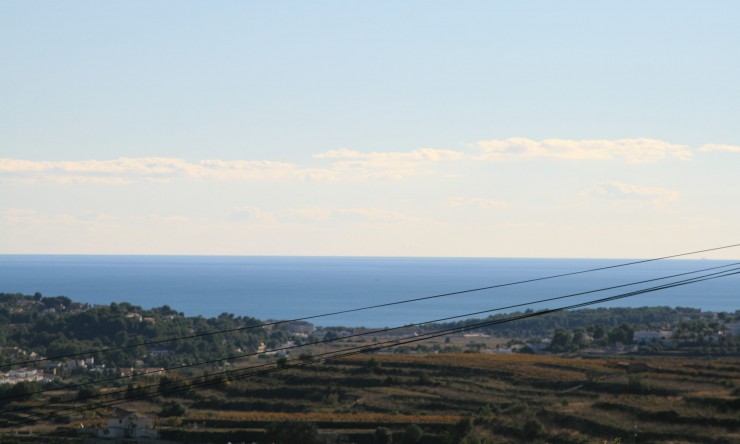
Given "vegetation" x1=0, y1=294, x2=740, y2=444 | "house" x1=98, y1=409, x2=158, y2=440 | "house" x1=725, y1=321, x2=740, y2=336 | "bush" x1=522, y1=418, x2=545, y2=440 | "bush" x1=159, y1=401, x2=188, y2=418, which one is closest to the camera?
"bush" x1=522, y1=418, x2=545, y2=440

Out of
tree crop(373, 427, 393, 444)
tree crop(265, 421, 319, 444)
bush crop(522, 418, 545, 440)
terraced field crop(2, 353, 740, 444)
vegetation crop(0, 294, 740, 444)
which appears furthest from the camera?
tree crop(373, 427, 393, 444)

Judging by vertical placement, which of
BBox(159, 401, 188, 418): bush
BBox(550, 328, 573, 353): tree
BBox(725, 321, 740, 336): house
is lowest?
BBox(159, 401, 188, 418): bush

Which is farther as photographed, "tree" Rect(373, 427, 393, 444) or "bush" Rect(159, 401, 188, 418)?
"bush" Rect(159, 401, 188, 418)

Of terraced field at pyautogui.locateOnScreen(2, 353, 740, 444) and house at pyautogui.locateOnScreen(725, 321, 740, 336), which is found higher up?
house at pyautogui.locateOnScreen(725, 321, 740, 336)

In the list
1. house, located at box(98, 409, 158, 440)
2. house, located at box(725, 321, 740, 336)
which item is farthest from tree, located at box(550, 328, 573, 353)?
house, located at box(98, 409, 158, 440)

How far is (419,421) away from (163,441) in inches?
386

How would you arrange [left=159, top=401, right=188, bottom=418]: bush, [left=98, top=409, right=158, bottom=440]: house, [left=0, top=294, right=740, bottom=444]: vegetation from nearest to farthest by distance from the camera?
[left=0, top=294, right=740, bottom=444]: vegetation < [left=98, top=409, right=158, bottom=440]: house < [left=159, top=401, right=188, bottom=418]: bush

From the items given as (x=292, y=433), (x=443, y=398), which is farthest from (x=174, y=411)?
(x=443, y=398)

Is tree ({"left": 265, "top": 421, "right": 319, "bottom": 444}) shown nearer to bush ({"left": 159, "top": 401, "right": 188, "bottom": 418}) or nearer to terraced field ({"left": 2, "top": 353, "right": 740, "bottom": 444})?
terraced field ({"left": 2, "top": 353, "right": 740, "bottom": 444})

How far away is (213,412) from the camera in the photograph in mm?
47375

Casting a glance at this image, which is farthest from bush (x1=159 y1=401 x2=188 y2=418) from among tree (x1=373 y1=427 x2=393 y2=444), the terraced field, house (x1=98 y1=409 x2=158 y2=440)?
tree (x1=373 y1=427 x2=393 y2=444)

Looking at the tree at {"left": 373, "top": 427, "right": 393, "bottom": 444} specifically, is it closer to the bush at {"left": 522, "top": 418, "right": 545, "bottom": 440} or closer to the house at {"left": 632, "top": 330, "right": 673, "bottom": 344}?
Answer: the bush at {"left": 522, "top": 418, "right": 545, "bottom": 440}

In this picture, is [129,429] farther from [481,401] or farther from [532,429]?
[532,429]

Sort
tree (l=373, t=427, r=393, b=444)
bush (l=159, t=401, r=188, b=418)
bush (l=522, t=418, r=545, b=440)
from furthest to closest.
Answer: bush (l=159, t=401, r=188, b=418), tree (l=373, t=427, r=393, b=444), bush (l=522, t=418, r=545, b=440)
